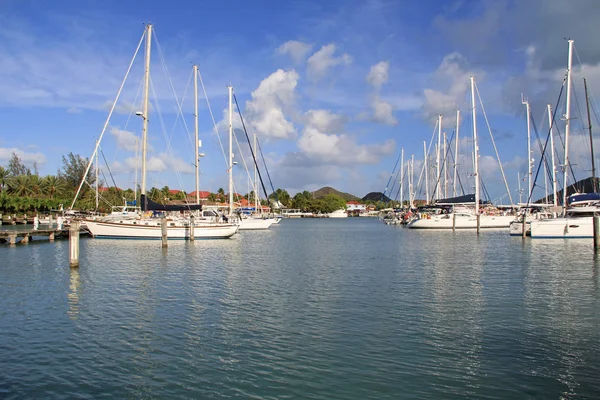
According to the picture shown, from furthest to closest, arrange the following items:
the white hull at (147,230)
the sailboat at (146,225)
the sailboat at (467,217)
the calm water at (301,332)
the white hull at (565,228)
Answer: the sailboat at (467,217)
the white hull at (565,228)
the white hull at (147,230)
the sailboat at (146,225)
the calm water at (301,332)

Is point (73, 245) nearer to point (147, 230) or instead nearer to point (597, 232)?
point (147, 230)

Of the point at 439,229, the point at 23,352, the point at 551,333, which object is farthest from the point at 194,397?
the point at 439,229

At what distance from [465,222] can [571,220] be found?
21.1m

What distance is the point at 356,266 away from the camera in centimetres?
3011

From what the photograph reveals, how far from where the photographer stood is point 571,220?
A: 48.5m

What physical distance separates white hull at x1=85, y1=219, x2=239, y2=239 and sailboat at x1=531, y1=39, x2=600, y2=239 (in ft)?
106

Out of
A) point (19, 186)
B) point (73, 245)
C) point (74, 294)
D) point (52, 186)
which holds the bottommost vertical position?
point (74, 294)

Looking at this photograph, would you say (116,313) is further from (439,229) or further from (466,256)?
(439,229)

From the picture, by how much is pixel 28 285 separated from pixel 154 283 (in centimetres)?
564

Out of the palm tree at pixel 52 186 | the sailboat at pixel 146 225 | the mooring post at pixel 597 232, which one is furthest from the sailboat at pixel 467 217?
the palm tree at pixel 52 186

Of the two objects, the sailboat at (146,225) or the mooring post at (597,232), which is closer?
the mooring post at (597,232)

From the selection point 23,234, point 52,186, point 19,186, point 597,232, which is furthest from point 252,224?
point 52,186

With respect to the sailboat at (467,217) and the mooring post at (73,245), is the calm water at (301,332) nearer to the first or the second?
the mooring post at (73,245)

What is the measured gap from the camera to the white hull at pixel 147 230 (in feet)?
157
